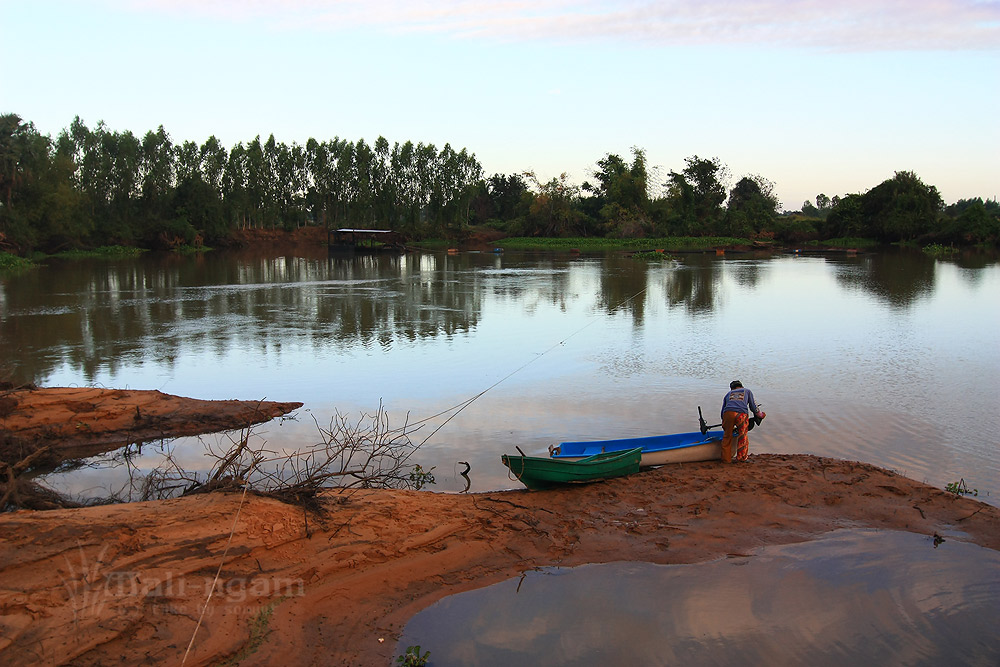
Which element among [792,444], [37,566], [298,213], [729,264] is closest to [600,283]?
[729,264]

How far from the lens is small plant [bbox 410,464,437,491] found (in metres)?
9.05

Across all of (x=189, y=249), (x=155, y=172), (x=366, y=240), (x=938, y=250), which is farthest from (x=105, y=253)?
(x=938, y=250)

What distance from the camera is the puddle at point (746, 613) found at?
5863mm

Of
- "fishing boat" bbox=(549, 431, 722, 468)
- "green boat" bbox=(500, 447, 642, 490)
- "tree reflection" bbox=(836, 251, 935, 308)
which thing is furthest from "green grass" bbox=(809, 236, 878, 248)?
"green boat" bbox=(500, 447, 642, 490)

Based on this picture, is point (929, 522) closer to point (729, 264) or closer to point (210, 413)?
point (210, 413)

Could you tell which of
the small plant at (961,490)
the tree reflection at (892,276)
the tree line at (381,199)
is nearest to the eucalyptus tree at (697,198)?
the tree line at (381,199)

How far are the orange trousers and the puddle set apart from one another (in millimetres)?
1851

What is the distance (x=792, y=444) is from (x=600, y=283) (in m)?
27.2

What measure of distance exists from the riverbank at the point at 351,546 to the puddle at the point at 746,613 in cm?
24

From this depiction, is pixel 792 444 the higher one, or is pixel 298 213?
pixel 298 213

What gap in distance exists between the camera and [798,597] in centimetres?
664

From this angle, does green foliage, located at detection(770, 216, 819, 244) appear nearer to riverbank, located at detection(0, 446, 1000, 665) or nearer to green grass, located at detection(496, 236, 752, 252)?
green grass, located at detection(496, 236, 752, 252)

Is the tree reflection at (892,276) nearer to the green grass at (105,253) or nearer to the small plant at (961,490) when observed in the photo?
the small plant at (961,490)

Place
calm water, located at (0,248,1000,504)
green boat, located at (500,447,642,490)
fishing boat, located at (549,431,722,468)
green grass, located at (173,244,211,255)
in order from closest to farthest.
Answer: green boat, located at (500,447,642,490) < fishing boat, located at (549,431,722,468) < calm water, located at (0,248,1000,504) < green grass, located at (173,244,211,255)
